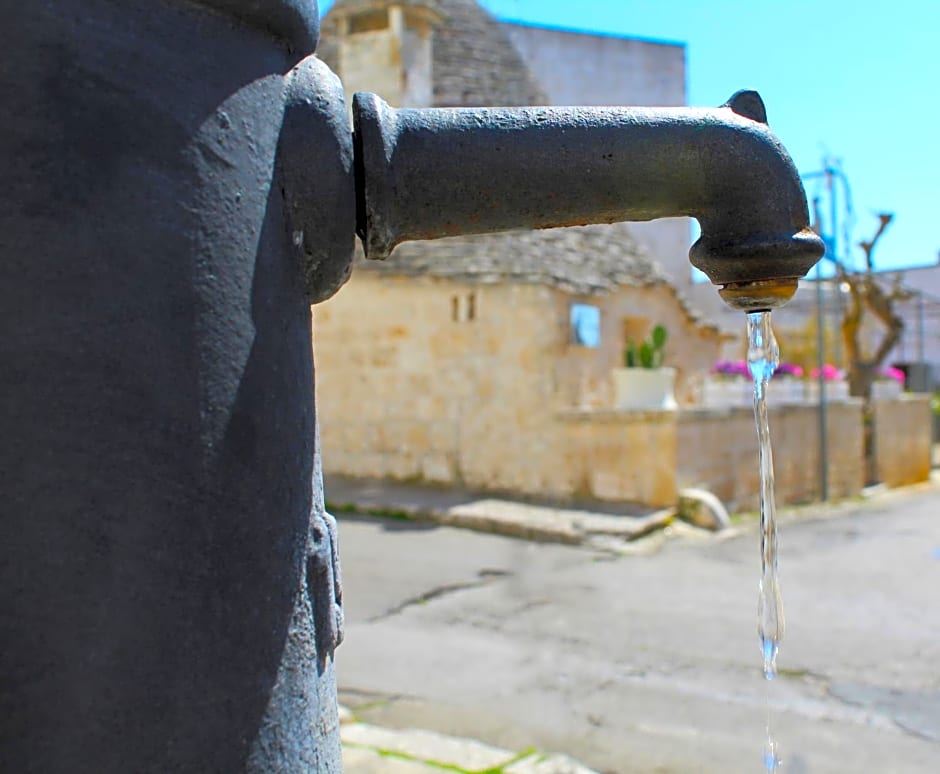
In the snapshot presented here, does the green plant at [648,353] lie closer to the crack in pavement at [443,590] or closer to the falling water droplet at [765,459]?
the crack in pavement at [443,590]

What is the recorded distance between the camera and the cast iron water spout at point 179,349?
2.99 feet

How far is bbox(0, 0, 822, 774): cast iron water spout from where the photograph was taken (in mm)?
912

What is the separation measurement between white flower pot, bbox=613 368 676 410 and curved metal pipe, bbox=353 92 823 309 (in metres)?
7.59

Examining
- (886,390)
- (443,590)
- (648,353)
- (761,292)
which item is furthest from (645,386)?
(761,292)

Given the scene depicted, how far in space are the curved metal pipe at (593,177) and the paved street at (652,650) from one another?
8.06 feet

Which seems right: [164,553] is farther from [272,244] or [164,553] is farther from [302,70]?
[302,70]

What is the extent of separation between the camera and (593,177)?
1.14 metres

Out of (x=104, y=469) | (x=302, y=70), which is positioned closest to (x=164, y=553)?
(x=104, y=469)

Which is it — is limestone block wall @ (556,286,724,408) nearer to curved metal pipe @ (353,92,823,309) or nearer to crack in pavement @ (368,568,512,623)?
crack in pavement @ (368,568,512,623)

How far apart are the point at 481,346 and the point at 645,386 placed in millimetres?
1978

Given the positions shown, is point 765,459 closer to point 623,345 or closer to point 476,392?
point 476,392

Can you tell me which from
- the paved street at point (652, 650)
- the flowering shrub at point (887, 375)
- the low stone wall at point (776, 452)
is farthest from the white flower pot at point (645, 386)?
the flowering shrub at point (887, 375)

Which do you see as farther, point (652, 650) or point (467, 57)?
point (467, 57)

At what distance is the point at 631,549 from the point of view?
725cm
